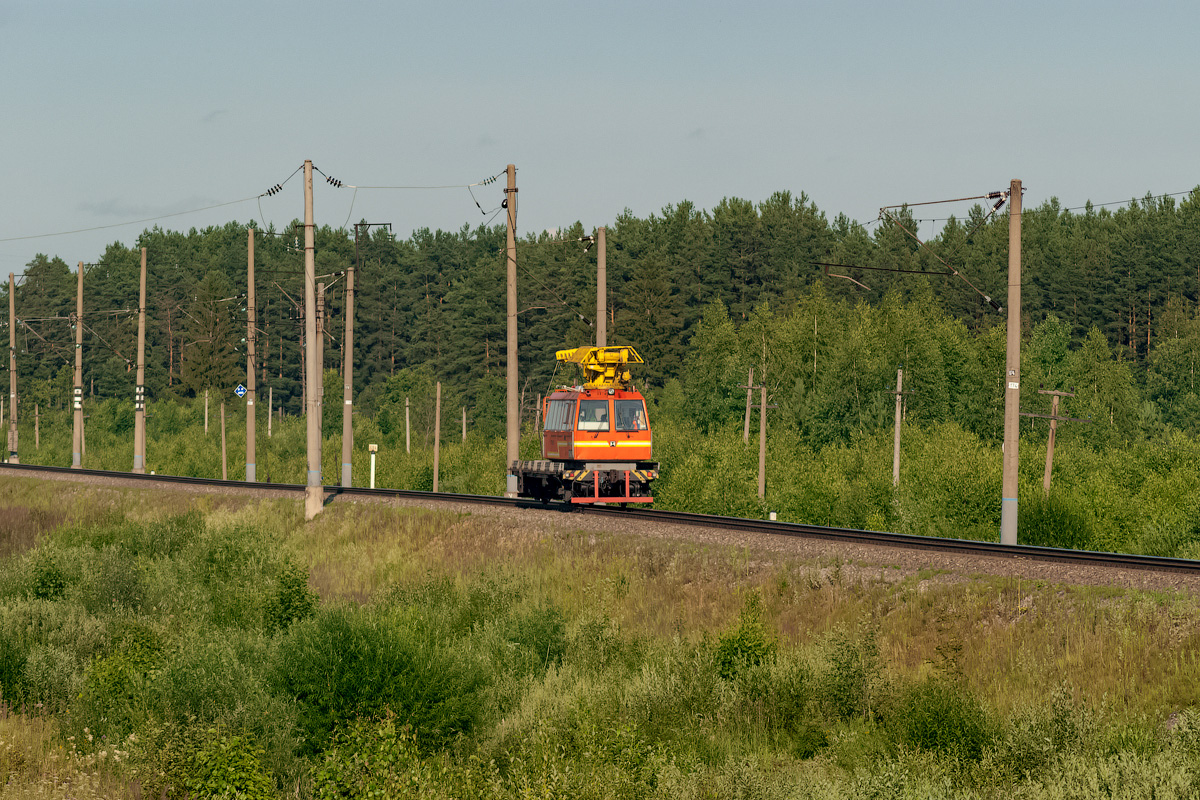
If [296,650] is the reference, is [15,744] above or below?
below

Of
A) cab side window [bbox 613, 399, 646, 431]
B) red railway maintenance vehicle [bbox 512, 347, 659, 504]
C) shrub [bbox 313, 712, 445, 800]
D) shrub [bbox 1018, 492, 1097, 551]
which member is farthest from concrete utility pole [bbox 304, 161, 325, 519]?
shrub [bbox 1018, 492, 1097, 551]

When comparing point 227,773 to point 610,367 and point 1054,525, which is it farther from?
point 1054,525

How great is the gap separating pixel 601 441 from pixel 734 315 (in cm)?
7241

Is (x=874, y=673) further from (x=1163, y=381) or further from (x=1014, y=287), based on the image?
(x=1163, y=381)

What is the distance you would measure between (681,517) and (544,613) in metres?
7.54

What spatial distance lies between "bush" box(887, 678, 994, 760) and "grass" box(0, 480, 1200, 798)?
0.11 feet

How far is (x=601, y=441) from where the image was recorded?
93.4 feet

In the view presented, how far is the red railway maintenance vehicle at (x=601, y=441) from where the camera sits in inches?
1116

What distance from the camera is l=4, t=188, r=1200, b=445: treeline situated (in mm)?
75625

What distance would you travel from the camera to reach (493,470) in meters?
58.9

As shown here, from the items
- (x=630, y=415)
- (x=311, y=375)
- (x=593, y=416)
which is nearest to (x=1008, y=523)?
(x=630, y=415)

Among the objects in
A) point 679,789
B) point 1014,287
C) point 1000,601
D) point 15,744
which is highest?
point 1014,287

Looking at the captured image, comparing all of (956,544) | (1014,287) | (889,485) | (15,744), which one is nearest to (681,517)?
(956,544)

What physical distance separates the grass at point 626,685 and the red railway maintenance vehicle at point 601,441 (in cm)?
604
